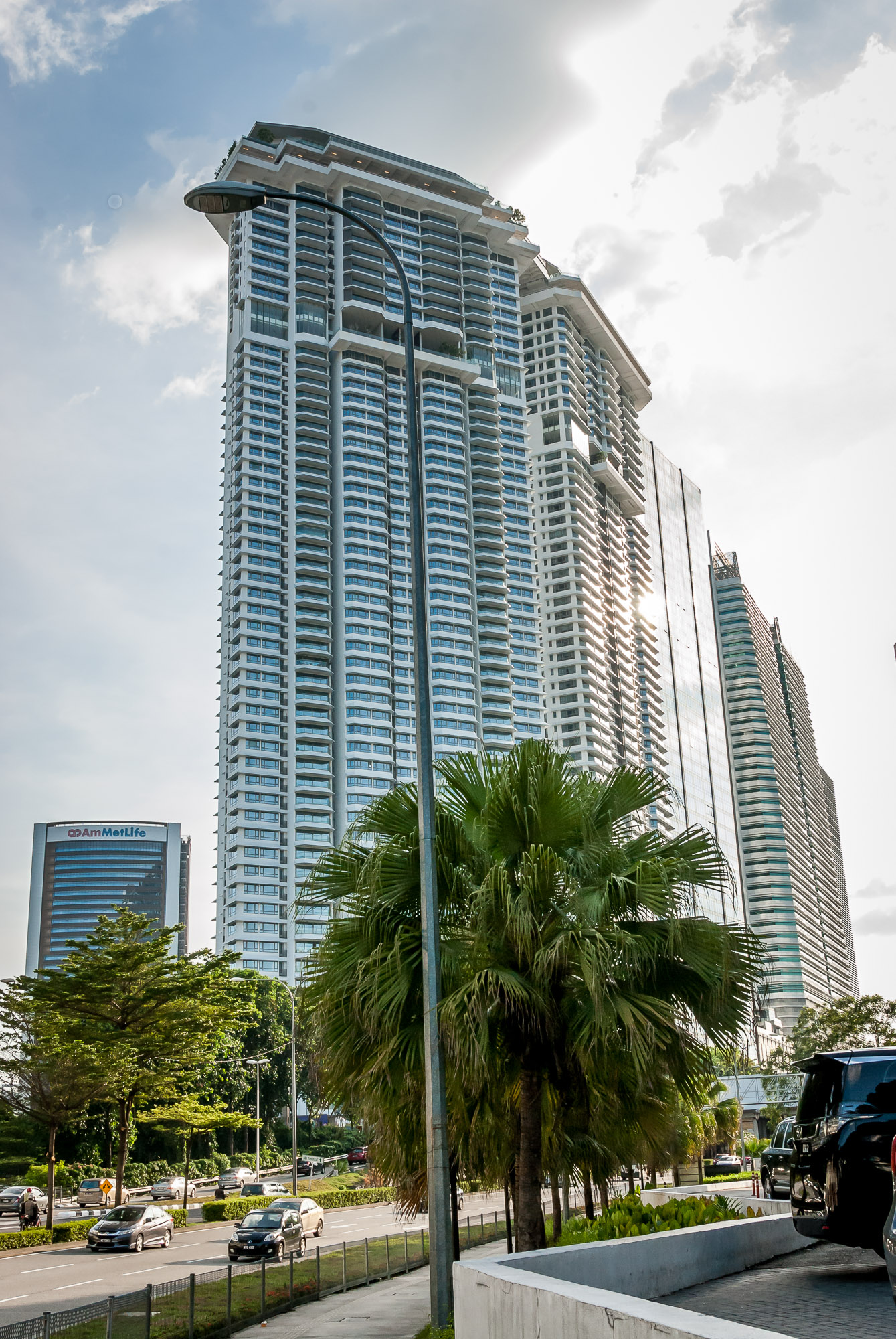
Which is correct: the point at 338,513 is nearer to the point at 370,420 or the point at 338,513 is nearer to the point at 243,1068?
the point at 370,420

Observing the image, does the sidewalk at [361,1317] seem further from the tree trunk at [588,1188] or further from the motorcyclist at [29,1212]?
the motorcyclist at [29,1212]

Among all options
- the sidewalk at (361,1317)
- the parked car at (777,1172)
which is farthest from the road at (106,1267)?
the parked car at (777,1172)

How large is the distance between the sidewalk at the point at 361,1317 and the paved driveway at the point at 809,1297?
544cm

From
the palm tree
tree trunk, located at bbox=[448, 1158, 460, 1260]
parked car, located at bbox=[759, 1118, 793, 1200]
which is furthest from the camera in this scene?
parked car, located at bbox=[759, 1118, 793, 1200]

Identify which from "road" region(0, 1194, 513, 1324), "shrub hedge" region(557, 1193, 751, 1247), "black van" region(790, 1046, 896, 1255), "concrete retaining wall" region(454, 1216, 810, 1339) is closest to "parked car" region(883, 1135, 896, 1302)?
"concrete retaining wall" region(454, 1216, 810, 1339)

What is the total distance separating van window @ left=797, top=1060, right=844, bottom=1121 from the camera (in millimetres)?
9914

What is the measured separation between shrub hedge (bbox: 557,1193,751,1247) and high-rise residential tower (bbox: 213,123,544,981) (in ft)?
396

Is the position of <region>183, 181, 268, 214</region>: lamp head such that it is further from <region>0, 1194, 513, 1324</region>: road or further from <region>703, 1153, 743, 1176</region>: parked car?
<region>703, 1153, 743, 1176</region>: parked car

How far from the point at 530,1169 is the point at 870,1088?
401 centimetres

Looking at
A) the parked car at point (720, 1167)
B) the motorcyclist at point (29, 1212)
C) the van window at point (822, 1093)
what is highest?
the van window at point (822, 1093)

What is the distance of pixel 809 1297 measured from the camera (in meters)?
9.23

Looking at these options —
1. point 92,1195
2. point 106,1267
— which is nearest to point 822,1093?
point 106,1267

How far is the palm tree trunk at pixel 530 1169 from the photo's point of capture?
12.3 meters

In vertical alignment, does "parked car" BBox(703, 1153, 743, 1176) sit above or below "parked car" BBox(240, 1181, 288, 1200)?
below
